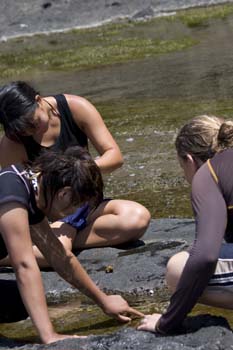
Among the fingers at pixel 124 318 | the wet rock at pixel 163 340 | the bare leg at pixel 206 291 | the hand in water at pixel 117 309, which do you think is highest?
the bare leg at pixel 206 291

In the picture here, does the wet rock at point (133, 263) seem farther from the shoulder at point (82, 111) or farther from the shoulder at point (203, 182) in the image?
the shoulder at point (203, 182)

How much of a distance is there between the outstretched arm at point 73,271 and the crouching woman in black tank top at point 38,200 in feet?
0.58

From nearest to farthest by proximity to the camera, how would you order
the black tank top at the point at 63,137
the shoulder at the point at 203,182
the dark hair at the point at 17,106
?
the shoulder at the point at 203,182 → the dark hair at the point at 17,106 → the black tank top at the point at 63,137

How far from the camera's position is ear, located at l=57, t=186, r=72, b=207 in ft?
14.8

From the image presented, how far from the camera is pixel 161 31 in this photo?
25047 millimetres

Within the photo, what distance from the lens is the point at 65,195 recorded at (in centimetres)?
454

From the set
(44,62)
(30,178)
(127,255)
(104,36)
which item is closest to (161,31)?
(104,36)

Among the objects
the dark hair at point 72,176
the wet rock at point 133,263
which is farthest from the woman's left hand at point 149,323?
the wet rock at point 133,263

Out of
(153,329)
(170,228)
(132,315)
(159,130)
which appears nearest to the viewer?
(153,329)

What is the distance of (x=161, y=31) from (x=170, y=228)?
18.7 metres

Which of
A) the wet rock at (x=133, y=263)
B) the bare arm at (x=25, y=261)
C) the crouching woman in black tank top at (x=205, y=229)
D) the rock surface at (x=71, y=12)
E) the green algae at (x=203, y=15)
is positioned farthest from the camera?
the rock surface at (x=71, y=12)

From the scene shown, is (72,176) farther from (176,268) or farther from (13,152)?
(13,152)

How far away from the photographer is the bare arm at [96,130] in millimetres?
6438

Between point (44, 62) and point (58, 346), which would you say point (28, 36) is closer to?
point (44, 62)
